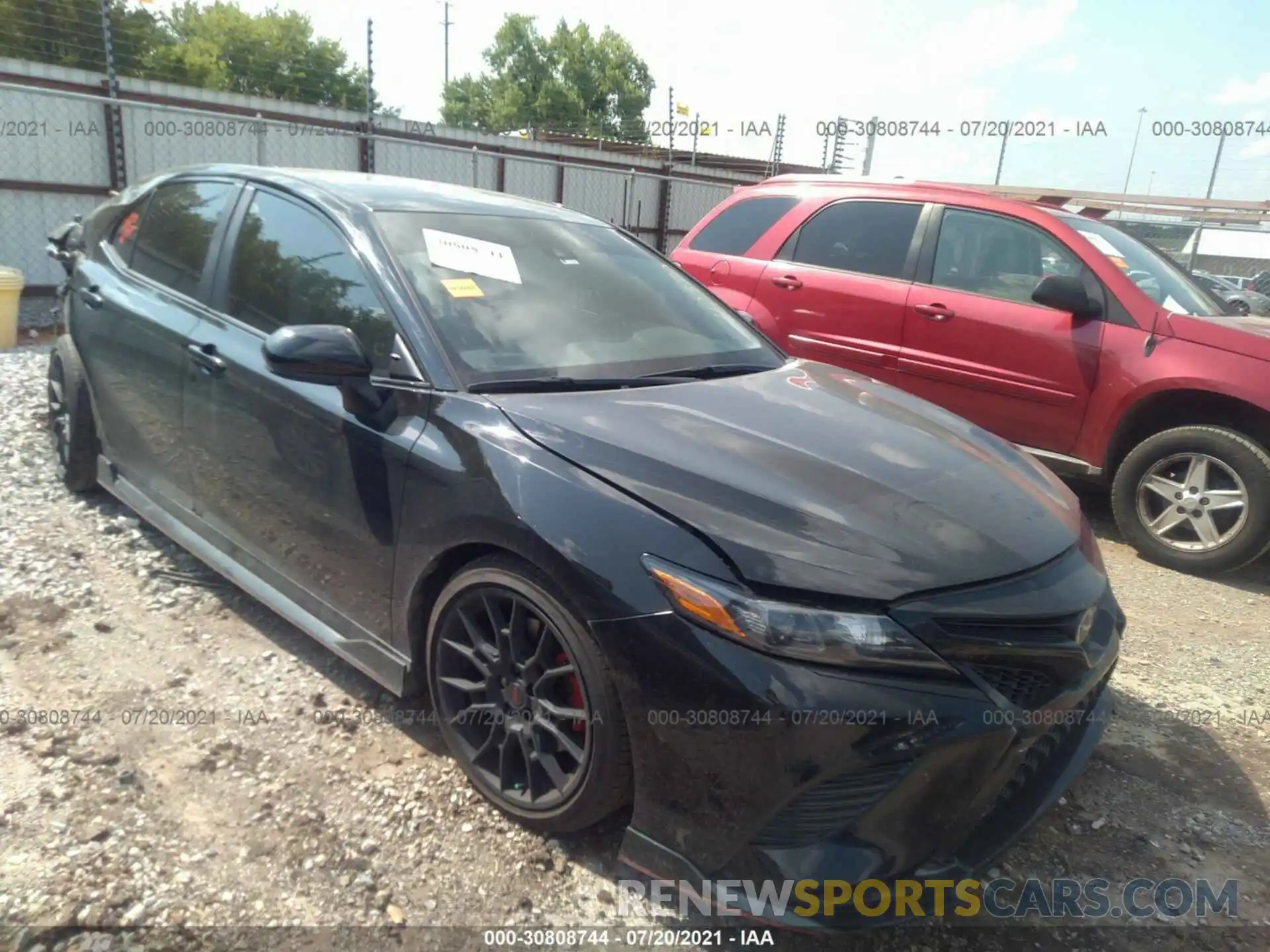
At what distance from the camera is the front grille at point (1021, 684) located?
1904 mm

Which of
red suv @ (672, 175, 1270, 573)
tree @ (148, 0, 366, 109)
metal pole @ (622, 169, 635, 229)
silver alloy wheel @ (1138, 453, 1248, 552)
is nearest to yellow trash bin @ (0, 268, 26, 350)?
red suv @ (672, 175, 1270, 573)

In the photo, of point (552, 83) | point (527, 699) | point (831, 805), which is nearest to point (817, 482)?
point (831, 805)

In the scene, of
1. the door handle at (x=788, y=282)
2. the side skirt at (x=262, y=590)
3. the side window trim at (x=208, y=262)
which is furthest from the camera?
the door handle at (x=788, y=282)

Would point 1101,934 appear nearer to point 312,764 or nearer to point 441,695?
point 441,695

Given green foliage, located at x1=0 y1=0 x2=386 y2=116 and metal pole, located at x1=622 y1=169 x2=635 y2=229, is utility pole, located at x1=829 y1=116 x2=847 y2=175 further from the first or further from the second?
green foliage, located at x1=0 y1=0 x2=386 y2=116

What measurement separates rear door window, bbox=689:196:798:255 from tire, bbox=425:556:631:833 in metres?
4.30

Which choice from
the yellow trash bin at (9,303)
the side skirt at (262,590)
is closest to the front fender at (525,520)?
the side skirt at (262,590)

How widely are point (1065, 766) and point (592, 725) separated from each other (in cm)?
117

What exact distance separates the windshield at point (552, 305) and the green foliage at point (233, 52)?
24525 millimetres

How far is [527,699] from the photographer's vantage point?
2.24 m

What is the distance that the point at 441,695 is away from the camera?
2.47 meters

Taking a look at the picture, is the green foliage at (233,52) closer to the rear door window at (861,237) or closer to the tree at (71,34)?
the tree at (71,34)

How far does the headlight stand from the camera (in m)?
1.83
